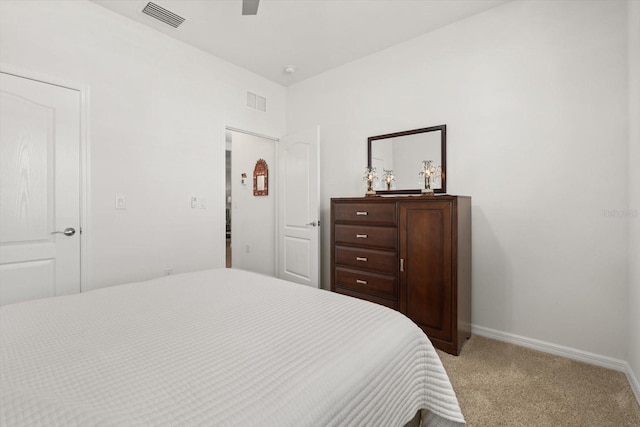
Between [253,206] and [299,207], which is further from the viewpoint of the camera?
[253,206]

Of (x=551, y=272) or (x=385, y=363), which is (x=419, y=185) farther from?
(x=385, y=363)

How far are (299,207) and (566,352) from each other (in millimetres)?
2789

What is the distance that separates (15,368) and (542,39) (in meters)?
3.47

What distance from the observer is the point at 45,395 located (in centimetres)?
66

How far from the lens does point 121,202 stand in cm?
261

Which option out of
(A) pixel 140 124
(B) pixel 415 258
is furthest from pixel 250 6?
(B) pixel 415 258

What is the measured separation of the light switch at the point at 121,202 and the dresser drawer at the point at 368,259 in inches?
78.8

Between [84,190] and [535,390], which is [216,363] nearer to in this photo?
[535,390]

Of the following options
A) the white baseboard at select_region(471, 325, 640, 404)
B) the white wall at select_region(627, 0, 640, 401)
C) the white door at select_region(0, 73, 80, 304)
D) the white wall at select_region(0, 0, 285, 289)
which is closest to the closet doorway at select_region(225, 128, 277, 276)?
the white wall at select_region(0, 0, 285, 289)

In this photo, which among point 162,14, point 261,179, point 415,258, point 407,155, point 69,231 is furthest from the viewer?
point 261,179

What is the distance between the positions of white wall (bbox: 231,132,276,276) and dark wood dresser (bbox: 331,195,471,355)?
1.81m

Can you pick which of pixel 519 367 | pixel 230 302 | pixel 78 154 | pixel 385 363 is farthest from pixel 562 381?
pixel 78 154

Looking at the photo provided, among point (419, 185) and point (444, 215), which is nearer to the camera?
point (444, 215)

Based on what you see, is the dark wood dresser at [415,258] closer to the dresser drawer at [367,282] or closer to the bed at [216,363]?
the dresser drawer at [367,282]
